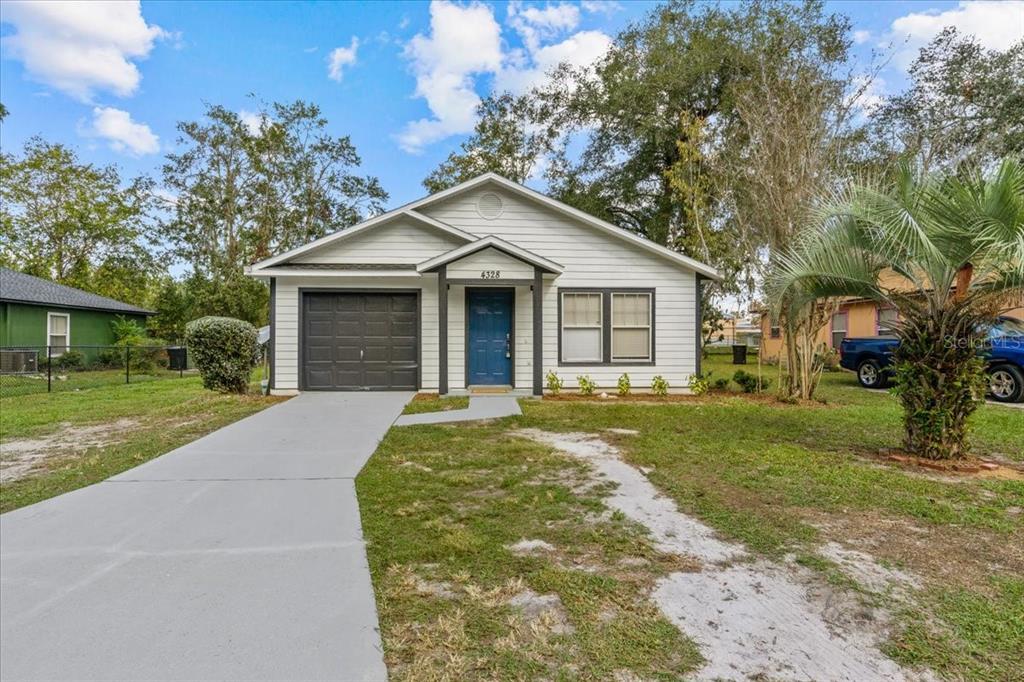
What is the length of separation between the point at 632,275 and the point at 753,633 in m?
9.38

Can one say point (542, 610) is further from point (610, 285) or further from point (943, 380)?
point (610, 285)

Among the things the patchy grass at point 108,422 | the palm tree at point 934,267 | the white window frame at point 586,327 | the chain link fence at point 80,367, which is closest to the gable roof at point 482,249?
the white window frame at point 586,327

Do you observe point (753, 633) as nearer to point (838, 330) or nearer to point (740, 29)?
point (838, 330)

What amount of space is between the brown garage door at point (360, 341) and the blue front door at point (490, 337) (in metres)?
1.18

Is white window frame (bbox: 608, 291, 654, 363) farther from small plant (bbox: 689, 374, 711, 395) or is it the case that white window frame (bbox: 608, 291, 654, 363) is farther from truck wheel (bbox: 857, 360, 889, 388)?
truck wheel (bbox: 857, 360, 889, 388)

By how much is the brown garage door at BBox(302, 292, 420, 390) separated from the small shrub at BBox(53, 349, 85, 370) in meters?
12.1

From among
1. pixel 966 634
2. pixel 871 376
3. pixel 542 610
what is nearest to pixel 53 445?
pixel 542 610

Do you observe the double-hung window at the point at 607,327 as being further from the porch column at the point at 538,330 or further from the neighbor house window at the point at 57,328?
the neighbor house window at the point at 57,328

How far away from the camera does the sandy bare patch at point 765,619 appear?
208 cm

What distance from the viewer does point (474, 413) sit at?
8.34m

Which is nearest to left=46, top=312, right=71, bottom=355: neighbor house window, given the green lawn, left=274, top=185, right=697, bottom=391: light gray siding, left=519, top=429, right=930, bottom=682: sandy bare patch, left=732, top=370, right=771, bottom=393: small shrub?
left=274, top=185, right=697, bottom=391: light gray siding

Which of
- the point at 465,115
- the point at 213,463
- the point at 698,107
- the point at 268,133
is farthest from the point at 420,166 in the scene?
the point at 213,463

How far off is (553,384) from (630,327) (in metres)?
2.14

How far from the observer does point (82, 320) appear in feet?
64.6
